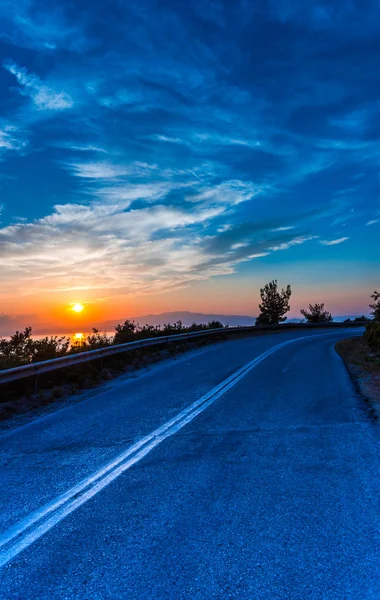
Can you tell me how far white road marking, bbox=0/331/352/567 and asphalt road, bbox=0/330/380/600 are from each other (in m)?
0.02

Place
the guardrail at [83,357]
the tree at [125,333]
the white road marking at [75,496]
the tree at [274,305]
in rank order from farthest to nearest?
the tree at [274,305]
the tree at [125,333]
the guardrail at [83,357]
the white road marking at [75,496]

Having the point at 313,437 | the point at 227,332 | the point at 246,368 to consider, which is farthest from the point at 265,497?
the point at 227,332

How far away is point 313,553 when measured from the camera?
3.15 metres

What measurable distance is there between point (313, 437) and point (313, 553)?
307cm

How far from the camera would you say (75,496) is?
4.27 metres

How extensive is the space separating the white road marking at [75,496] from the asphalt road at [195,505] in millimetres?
16

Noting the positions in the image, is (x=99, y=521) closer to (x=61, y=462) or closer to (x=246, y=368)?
(x=61, y=462)

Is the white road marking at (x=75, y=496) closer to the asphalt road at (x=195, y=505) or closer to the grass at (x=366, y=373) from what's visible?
the asphalt road at (x=195, y=505)

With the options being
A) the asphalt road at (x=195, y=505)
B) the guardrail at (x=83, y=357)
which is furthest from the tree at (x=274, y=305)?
the asphalt road at (x=195, y=505)

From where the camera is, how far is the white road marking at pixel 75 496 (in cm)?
343

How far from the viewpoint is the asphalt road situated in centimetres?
288

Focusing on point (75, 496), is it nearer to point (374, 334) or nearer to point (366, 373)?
point (366, 373)

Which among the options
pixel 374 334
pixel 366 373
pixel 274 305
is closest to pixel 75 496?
pixel 366 373

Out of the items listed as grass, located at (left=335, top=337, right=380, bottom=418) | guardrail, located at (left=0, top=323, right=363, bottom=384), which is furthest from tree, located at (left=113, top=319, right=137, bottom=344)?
grass, located at (left=335, top=337, right=380, bottom=418)
